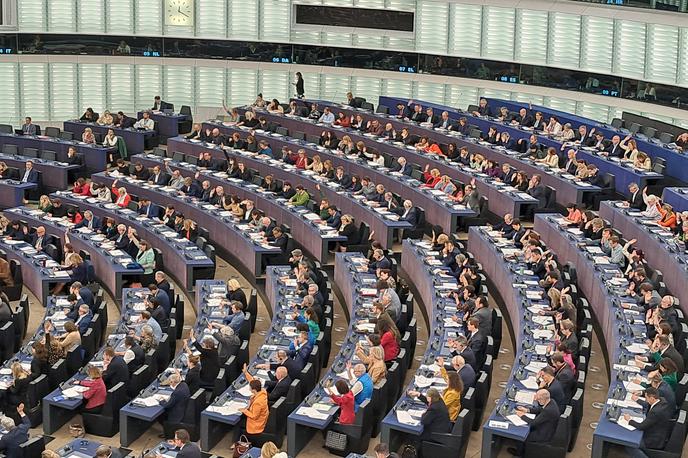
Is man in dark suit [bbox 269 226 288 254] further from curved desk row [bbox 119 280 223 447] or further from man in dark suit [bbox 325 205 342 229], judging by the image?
curved desk row [bbox 119 280 223 447]

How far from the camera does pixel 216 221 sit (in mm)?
26438

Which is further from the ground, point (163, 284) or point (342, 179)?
point (342, 179)

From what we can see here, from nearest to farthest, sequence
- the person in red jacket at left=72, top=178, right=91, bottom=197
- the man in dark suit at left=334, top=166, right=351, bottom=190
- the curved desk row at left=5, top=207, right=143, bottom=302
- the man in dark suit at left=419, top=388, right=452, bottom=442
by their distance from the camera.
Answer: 1. the man in dark suit at left=419, top=388, right=452, bottom=442
2. the curved desk row at left=5, top=207, right=143, bottom=302
3. the man in dark suit at left=334, top=166, right=351, bottom=190
4. the person in red jacket at left=72, top=178, right=91, bottom=197

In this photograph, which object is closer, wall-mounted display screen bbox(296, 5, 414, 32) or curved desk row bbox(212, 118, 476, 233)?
curved desk row bbox(212, 118, 476, 233)

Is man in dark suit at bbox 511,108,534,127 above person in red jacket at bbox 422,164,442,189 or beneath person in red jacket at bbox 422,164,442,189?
above

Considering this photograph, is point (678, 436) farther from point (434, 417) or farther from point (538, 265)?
point (538, 265)

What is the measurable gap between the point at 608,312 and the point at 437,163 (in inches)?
406

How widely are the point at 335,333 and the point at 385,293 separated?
2186 millimetres

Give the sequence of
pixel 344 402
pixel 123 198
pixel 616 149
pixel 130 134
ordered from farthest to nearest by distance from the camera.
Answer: pixel 130 134
pixel 616 149
pixel 123 198
pixel 344 402

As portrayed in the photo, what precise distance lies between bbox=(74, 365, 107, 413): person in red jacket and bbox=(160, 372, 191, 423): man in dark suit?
1018 millimetres

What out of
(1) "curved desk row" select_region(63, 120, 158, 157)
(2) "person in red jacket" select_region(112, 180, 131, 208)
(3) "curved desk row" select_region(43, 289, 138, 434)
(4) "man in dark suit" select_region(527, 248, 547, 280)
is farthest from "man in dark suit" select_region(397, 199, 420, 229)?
(1) "curved desk row" select_region(63, 120, 158, 157)

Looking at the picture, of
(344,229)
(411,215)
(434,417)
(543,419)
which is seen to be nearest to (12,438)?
(434,417)

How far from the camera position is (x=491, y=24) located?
36.1m

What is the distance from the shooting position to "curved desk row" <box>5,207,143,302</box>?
23.7 metres
